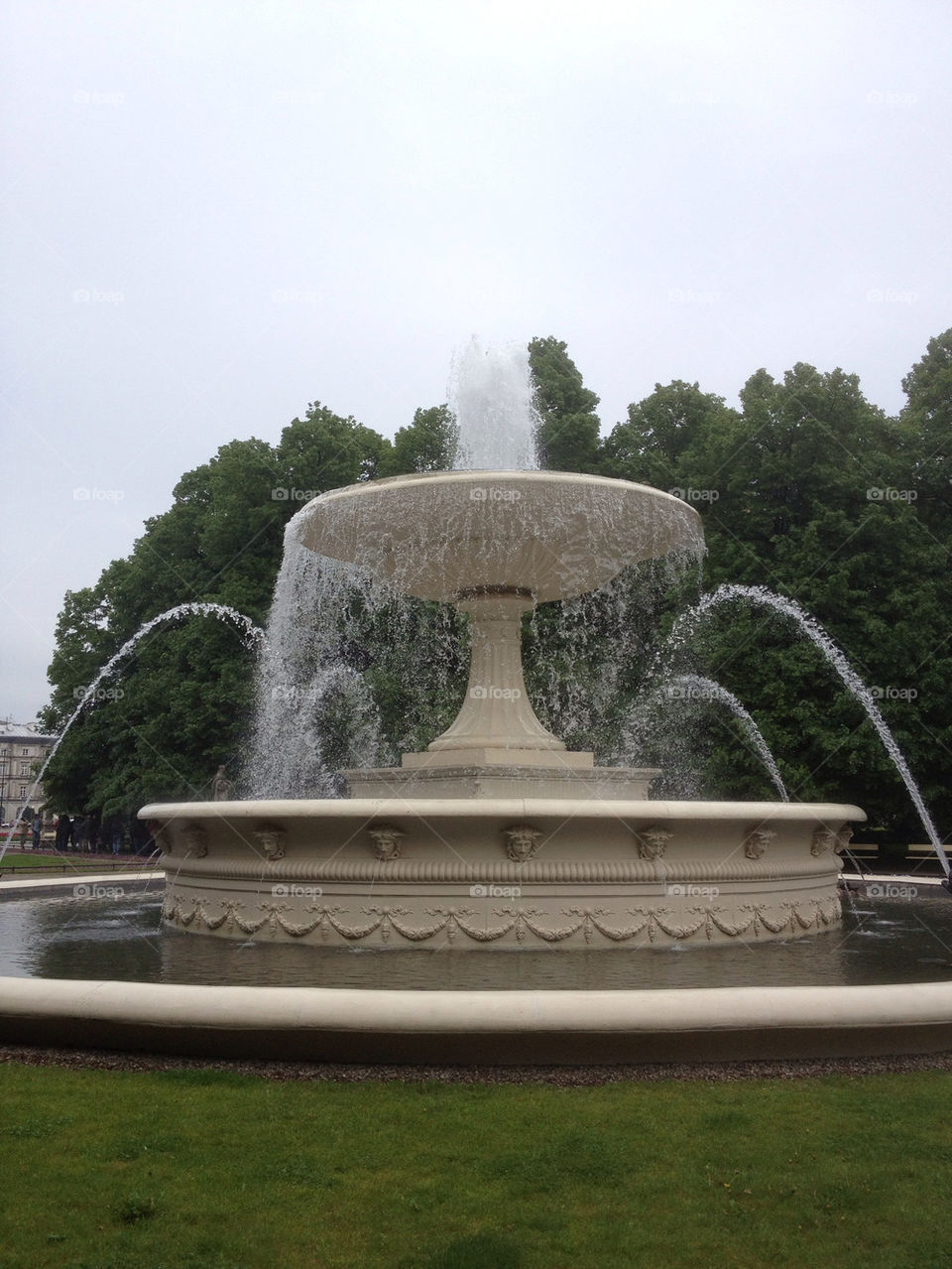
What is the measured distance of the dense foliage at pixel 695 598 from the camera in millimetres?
20953

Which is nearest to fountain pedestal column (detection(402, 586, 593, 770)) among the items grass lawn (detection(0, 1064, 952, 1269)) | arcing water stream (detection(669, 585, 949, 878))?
grass lawn (detection(0, 1064, 952, 1269))

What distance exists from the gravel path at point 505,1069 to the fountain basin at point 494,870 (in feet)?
7.68

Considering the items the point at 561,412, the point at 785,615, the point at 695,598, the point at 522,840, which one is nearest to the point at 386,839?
the point at 522,840

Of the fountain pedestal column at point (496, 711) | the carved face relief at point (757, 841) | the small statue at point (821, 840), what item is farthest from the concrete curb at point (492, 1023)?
the fountain pedestal column at point (496, 711)

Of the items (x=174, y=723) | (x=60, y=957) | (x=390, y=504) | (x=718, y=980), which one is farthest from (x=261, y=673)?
(x=718, y=980)

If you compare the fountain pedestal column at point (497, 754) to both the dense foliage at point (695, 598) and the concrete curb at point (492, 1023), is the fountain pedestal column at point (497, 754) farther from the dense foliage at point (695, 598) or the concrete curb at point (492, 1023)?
the dense foliage at point (695, 598)

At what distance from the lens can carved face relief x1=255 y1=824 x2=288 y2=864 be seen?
788 cm

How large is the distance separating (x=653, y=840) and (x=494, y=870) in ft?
3.56

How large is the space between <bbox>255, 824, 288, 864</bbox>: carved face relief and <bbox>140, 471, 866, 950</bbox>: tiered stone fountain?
14 millimetres

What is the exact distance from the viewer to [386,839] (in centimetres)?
752

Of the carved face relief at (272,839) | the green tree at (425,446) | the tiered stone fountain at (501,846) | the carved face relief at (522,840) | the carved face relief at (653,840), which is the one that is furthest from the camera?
the green tree at (425,446)

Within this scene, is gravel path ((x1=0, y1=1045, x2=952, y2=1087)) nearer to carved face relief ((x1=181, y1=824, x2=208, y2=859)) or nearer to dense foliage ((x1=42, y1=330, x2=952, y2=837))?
carved face relief ((x1=181, y1=824, x2=208, y2=859))

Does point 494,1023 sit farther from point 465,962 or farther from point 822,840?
point 822,840

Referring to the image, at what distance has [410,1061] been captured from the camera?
5.06 m
